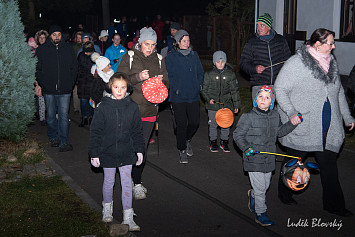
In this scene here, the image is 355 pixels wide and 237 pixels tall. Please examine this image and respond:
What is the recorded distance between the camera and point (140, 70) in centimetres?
700

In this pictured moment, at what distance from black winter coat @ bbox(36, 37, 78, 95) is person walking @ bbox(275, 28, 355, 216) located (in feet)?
15.5

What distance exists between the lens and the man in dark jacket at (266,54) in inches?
326

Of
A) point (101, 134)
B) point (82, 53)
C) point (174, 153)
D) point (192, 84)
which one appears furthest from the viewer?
point (82, 53)

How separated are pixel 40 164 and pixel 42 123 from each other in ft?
12.0

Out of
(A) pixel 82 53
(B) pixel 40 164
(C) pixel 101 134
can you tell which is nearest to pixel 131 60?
(C) pixel 101 134

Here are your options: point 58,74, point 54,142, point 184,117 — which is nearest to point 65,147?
point 54,142

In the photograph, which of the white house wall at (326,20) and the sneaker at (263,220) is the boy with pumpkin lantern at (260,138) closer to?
the sneaker at (263,220)

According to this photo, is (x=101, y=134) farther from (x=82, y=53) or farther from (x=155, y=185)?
(x=82, y=53)

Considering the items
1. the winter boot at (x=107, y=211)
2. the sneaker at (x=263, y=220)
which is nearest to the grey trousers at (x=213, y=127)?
the sneaker at (x=263, y=220)

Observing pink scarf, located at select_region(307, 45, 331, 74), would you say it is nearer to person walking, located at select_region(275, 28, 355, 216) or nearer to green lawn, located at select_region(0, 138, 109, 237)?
person walking, located at select_region(275, 28, 355, 216)

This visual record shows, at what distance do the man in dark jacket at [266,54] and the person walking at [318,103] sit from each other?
2.03 m

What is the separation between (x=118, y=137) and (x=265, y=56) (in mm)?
3432

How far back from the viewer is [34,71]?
998 cm

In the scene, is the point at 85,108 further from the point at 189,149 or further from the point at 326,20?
the point at 326,20
